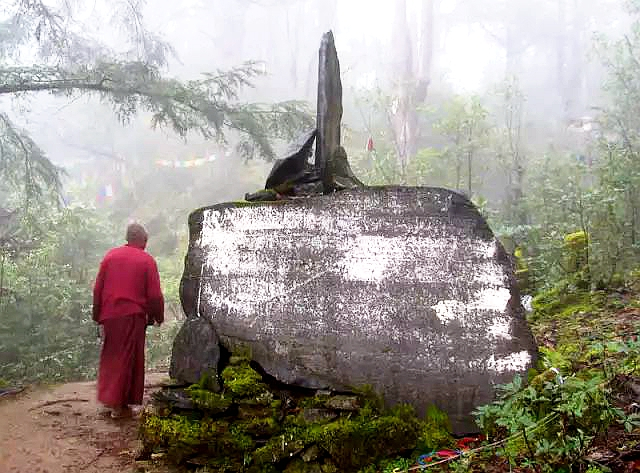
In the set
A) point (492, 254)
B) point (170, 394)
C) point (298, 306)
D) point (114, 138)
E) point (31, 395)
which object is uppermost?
point (114, 138)

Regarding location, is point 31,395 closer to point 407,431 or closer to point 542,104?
point 407,431

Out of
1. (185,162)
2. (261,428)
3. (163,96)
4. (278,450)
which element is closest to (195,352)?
(261,428)

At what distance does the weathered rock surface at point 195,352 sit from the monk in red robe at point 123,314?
1137 mm

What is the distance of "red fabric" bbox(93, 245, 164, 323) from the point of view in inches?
183

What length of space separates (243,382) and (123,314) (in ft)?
5.59

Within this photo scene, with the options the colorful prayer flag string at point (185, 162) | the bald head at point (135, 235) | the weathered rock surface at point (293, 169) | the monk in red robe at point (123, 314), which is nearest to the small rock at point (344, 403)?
the weathered rock surface at point (293, 169)

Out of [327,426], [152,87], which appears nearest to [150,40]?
[152,87]

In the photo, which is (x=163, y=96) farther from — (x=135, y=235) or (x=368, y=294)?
(x=368, y=294)

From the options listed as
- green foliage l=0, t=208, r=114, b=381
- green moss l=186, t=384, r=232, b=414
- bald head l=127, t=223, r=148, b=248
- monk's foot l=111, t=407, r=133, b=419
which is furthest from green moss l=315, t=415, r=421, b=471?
green foliage l=0, t=208, r=114, b=381

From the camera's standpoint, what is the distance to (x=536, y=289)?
705 centimetres

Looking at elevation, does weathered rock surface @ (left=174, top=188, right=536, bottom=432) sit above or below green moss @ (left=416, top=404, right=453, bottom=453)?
above

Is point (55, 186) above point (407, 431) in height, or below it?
above

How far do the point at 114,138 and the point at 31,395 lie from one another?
2446 centimetres

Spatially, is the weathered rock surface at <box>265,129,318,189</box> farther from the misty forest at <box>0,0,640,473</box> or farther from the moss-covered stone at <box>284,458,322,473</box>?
the moss-covered stone at <box>284,458,322,473</box>
